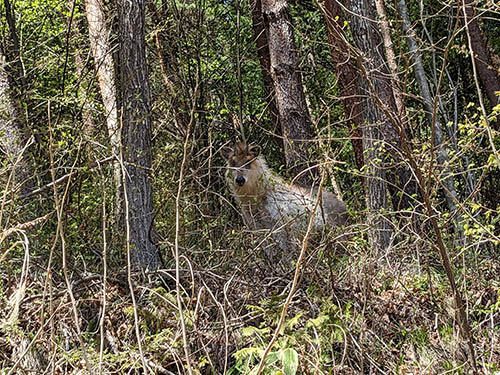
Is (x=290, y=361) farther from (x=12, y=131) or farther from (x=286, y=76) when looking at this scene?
(x=286, y=76)

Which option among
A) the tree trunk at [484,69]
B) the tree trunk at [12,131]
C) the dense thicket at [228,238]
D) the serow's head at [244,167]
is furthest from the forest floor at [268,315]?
the tree trunk at [484,69]

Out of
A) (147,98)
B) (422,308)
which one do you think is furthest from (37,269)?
(422,308)

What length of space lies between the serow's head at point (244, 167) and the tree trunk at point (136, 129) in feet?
8.31

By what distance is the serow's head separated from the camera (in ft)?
34.4

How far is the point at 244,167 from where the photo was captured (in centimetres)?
1047

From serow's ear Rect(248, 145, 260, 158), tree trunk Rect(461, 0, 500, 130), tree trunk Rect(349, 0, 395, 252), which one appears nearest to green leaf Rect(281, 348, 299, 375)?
tree trunk Rect(349, 0, 395, 252)

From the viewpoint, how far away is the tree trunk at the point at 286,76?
10.4m

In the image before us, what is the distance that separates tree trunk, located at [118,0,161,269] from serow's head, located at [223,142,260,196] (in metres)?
2.53

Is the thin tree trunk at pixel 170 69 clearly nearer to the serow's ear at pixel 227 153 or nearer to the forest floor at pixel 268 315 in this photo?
the serow's ear at pixel 227 153

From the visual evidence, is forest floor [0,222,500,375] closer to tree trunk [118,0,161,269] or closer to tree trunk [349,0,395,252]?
tree trunk [118,0,161,269]

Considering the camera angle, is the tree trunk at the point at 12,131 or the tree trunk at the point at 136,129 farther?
the tree trunk at the point at 136,129

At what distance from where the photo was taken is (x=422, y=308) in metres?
7.11

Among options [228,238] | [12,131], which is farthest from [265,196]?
[12,131]

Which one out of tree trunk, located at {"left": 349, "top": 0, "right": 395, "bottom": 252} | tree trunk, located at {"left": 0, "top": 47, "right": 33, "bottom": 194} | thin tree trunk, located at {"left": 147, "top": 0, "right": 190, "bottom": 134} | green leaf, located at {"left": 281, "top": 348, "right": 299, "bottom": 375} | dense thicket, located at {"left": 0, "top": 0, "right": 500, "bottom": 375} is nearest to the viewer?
green leaf, located at {"left": 281, "top": 348, "right": 299, "bottom": 375}
